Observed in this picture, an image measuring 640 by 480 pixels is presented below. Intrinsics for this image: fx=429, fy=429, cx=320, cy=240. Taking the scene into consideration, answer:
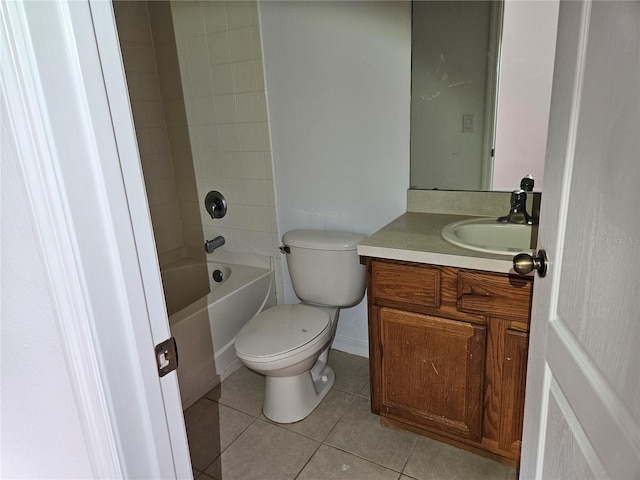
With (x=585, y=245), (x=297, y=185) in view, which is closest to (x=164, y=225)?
(x=297, y=185)

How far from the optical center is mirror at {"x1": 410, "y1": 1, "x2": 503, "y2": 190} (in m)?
1.68

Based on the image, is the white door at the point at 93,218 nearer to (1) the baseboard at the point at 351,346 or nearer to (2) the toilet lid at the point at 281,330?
(2) the toilet lid at the point at 281,330

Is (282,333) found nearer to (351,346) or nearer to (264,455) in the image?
(264,455)

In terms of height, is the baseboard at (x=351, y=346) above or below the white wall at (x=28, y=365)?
below

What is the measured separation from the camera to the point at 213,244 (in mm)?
2404

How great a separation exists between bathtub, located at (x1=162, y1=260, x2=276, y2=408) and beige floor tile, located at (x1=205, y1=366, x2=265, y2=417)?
0.04 m

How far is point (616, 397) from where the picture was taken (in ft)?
1.93

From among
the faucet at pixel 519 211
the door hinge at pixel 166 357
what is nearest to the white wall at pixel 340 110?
the faucet at pixel 519 211

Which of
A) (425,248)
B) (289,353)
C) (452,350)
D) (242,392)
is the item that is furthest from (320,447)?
(425,248)

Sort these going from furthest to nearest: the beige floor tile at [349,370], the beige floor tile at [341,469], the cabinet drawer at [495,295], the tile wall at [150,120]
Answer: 1. the tile wall at [150,120]
2. the beige floor tile at [349,370]
3. the beige floor tile at [341,469]
4. the cabinet drawer at [495,295]

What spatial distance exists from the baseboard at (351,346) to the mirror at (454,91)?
3.10ft

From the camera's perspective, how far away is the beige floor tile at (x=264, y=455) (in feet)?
5.31

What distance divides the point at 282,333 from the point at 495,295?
2.87ft

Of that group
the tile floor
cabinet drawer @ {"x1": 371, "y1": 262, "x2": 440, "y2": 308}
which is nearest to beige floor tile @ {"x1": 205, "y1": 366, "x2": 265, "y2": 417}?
the tile floor
